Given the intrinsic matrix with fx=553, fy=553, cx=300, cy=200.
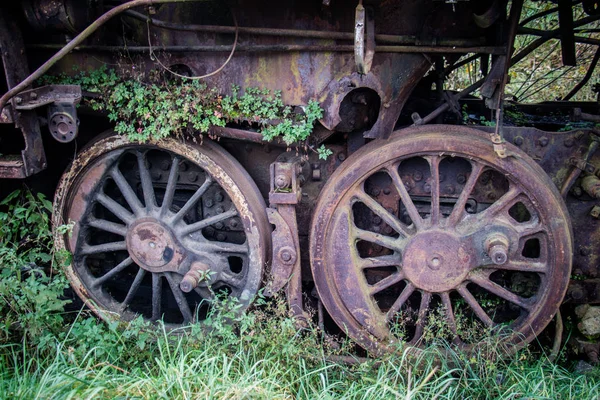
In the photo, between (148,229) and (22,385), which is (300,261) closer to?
(148,229)

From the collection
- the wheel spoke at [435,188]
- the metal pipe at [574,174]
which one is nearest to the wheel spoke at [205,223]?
the wheel spoke at [435,188]

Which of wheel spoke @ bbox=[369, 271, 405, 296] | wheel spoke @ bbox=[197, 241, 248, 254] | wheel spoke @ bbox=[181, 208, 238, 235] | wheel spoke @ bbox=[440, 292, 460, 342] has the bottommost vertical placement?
wheel spoke @ bbox=[440, 292, 460, 342]

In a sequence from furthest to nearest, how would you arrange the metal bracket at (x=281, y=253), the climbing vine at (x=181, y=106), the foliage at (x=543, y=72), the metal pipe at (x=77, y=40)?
1. the foliage at (x=543, y=72)
2. the metal bracket at (x=281, y=253)
3. the climbing vine at (x=181, y=106)
4. the metal pipe at (x=77, y=40)

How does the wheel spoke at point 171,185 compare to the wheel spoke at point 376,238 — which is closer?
the wheel spoke at point 376,238

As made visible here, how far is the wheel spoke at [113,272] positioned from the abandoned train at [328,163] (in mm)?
17

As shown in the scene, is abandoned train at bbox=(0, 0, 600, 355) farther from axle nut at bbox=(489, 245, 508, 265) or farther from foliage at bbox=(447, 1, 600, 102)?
foliage at bbox=(447, 1, 600, 102)

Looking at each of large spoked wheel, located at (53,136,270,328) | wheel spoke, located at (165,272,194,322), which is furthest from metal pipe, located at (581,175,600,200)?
wheel spoke, located at (165,272,194,322)

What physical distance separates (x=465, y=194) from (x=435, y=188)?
18 cm

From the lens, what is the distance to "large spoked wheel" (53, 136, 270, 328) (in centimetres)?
373

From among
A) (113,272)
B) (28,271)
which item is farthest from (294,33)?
(28,271)

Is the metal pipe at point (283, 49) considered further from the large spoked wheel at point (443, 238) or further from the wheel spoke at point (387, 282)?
the wheel spoke at point (387, 282)

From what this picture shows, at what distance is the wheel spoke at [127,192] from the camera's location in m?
3.89

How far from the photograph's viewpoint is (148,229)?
3857 mm

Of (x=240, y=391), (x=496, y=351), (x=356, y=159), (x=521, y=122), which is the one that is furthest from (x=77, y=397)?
(x=521, y=122)
